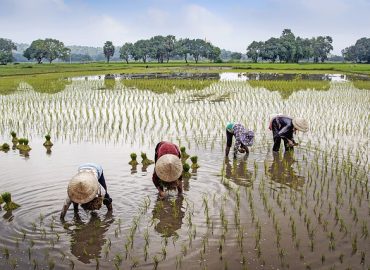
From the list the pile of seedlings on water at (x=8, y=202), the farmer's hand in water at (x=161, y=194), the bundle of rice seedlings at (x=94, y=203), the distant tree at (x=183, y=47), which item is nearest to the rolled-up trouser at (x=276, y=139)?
the farmer's hand in water at (x=161, y=194)

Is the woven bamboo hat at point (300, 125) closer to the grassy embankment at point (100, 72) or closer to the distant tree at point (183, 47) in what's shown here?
the grassy embankment at point (100, 72)

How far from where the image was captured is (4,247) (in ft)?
16.9

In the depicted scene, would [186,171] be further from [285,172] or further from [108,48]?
[108,48]

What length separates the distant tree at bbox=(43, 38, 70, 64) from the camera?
8462 cm

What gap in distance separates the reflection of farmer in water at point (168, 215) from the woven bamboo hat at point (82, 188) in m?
1.22

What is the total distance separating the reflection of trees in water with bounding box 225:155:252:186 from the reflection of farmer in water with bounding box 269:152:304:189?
1.70 feet

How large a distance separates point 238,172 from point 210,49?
83733mm

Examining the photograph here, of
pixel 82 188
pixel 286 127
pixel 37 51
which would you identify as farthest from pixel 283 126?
pixel 37 51

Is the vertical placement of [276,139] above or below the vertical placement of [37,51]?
below

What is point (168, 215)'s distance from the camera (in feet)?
20.2

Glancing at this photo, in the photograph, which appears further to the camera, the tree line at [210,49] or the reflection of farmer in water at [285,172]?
the tree line at [210,49]

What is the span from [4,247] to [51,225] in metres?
0.73

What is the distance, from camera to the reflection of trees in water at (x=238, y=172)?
7707mm

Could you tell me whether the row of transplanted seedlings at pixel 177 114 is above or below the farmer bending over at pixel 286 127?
below
